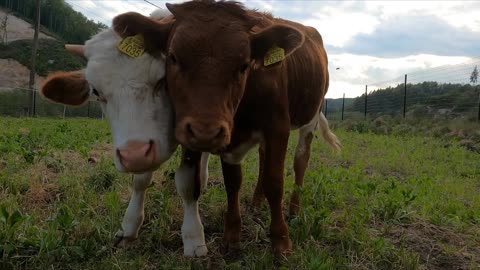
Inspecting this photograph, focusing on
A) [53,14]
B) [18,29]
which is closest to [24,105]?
[18,29]

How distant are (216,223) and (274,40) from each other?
1646 mm

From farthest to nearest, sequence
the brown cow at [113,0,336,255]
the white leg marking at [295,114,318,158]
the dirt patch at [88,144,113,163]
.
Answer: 1. the dirt patch at [88,144,113,163]
2. the white leg marking at [295,114,318,158]
3. the brown cow at [113,0,336,255]

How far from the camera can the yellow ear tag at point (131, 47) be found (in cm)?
294

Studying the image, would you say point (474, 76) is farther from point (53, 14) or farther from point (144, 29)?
point (53, 14)

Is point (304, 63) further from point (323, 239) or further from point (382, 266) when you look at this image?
point (382, 266)

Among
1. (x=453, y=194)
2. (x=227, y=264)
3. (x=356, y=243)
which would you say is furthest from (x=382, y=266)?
(x=453, y=194)

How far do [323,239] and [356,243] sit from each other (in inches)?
9.9

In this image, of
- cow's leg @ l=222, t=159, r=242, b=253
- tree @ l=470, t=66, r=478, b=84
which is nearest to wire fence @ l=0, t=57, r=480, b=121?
tree @ l=470, t=66, r=478, b=84

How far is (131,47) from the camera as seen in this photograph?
2949mm

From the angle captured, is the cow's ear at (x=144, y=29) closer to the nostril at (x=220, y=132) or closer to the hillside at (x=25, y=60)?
the nostril at (x=220, y=132)

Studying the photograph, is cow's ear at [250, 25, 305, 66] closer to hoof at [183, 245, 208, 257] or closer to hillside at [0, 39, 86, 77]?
hoof at [183, 245, 208, 257]

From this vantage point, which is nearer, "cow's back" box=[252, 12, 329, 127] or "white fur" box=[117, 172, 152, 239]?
"white fur" box=[117, 172, 152, 239]

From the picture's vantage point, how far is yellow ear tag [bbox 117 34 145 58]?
2943 mm

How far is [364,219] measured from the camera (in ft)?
13.2
